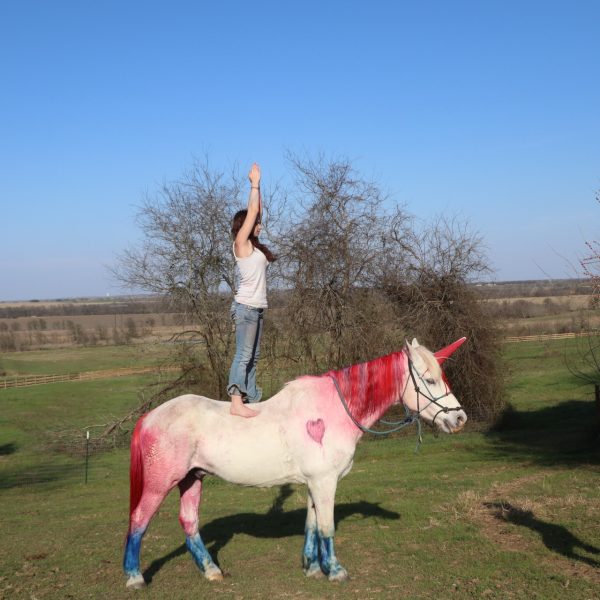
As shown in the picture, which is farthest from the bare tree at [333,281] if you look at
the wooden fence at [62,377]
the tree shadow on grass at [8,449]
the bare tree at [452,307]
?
the wooden fence at [62,377]

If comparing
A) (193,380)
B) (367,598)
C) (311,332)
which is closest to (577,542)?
(367,598)

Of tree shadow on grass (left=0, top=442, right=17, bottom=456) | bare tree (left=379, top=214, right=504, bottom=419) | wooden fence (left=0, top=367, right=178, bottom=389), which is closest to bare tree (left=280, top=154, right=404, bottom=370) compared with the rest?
bare tree (left=379, top=214, right=504, bottom=419)

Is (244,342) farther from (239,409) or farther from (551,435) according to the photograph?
(551,435)

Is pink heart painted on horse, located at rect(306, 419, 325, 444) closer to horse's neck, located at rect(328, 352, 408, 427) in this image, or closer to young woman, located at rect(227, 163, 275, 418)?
horse's neck, located at rect(328, 352, 408, 427)

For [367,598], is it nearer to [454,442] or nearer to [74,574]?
[74,574]

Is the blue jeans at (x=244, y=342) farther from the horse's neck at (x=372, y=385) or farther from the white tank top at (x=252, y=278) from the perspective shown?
the horse's neck at (x=372, y=385)

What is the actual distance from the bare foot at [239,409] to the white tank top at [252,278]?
95 cm

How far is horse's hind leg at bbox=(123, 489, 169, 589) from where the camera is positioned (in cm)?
627

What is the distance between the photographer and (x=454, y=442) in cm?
2025

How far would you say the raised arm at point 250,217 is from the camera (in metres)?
6.14

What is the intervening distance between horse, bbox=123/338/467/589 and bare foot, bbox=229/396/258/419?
7 cm

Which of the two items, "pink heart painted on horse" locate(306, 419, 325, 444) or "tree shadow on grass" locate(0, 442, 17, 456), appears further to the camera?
"tree shadow on grass" locate(0, 442, 17, 456)

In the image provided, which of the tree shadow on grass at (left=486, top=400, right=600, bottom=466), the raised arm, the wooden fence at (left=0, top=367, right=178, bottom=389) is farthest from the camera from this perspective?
the wooden fence at (left=0, top=367, right=178, bottom=389)

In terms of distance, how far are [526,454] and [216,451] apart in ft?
40.4
